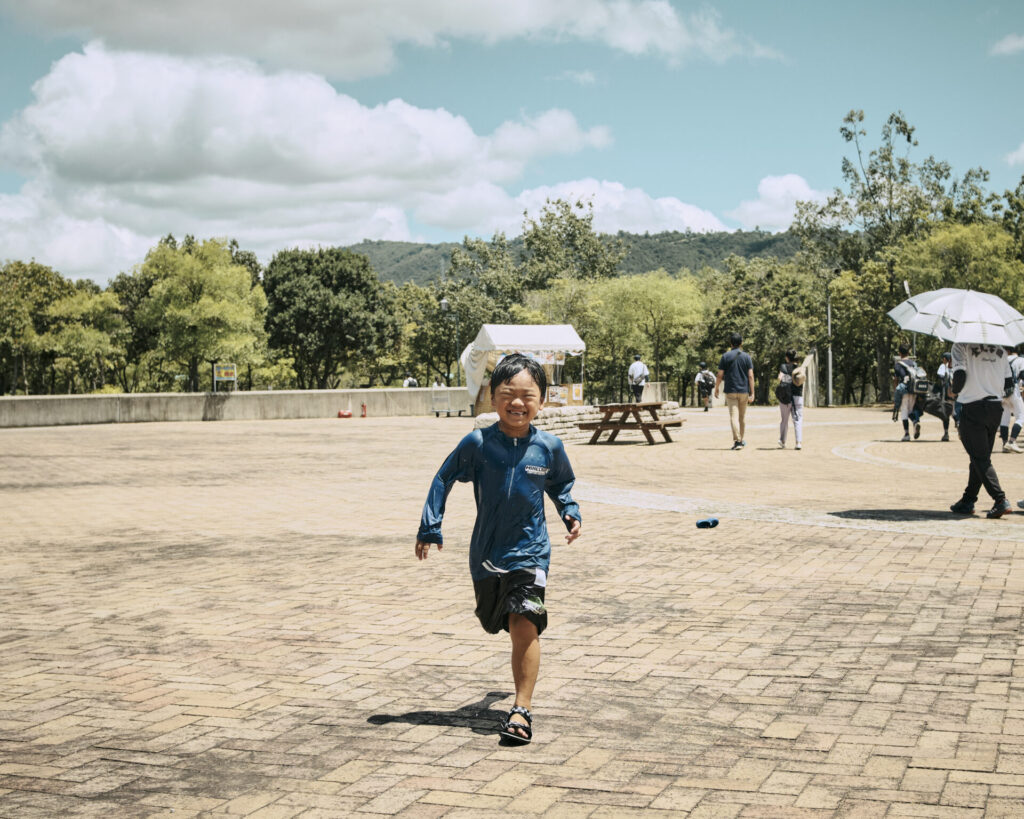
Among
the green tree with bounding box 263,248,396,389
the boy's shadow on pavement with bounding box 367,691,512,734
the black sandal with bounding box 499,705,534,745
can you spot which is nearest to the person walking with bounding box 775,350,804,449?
the boy's shadow on pavement with bounding box 367,691,512,734

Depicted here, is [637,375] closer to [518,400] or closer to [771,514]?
[771,514]

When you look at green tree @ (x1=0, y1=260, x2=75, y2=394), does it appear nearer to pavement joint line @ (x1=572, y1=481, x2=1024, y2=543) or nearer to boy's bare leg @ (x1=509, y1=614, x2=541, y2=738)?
pavement joint line @ (x1=572, y1=481, x2=1024, y2=543)

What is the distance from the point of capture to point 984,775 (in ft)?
11.0

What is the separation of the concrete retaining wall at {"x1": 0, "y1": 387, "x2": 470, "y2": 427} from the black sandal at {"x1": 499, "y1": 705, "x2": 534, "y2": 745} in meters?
29.5

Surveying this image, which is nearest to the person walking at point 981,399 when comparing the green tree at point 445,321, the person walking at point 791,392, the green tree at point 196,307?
the person walking at point 791,392

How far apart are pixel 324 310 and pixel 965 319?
58.2m

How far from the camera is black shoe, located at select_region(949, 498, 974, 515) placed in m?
9.44

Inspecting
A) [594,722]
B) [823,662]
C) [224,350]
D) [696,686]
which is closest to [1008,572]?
[823,662]

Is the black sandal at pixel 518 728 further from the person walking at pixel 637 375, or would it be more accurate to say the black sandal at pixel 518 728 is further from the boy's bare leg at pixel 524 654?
the person walking at pixel 637 375

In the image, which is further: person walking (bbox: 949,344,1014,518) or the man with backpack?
the man with backpack

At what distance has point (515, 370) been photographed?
3.88 metres

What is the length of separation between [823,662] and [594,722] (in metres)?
1.40

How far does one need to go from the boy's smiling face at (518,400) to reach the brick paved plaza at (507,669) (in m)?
1.20

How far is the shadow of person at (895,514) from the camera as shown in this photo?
9.32m
